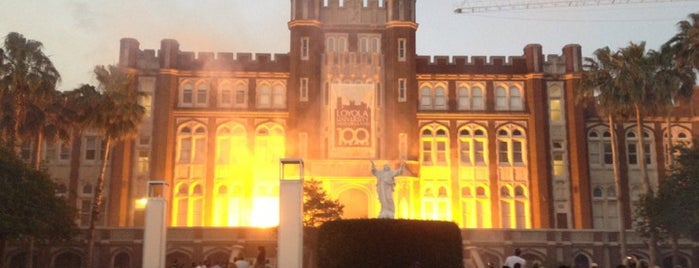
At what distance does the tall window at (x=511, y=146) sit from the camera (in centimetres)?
5603

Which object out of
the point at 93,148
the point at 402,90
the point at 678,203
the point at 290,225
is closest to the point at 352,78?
the point at 402,90

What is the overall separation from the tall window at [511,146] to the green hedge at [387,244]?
2897 cm

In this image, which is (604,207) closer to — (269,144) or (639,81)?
(639,81)

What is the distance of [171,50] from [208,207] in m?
11.4

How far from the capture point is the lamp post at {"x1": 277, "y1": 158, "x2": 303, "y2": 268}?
2634 centimetres

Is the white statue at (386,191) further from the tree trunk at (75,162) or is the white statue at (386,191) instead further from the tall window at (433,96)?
the tree trunk at (75,162)

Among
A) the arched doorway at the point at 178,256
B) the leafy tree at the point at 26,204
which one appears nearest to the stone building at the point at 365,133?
the arched doorway at the point at 178,256

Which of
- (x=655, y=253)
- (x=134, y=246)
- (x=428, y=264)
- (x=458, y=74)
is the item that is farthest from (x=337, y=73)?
(x=428, y=264)

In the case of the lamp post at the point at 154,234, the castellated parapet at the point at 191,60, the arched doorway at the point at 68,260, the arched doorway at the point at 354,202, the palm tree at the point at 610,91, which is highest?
the castellated parapet at the point at 191,60

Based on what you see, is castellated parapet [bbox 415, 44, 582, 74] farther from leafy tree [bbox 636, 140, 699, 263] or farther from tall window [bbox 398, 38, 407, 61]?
leafy tree [bbox 636, 140, 699, 263]

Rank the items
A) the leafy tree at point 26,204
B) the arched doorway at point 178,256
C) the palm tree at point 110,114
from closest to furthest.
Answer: the leafy tree at point 26,204 < the palm tree at point 110,114 < the arched doorway at point 178,256

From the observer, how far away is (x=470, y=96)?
188ft

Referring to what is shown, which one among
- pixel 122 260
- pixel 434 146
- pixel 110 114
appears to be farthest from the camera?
pixel 434 146

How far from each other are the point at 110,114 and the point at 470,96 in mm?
25201
